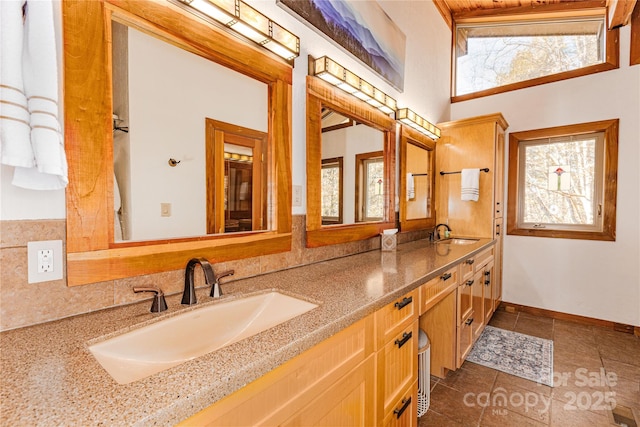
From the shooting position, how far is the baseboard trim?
2.76 m

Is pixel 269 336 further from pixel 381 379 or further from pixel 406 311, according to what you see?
pixel 406 311

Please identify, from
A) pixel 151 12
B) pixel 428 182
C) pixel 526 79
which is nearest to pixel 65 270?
pixel 151 12

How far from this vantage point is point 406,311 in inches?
52.6

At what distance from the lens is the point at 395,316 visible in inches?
48.8

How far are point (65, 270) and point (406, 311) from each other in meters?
1.28

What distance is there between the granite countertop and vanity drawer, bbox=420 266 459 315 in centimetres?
39

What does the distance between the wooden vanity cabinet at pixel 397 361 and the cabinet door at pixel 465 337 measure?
76cm

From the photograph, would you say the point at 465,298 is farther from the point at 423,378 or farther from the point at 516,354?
the point at 516,354

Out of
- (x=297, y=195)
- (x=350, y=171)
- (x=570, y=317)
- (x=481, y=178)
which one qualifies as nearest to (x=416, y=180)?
(x=481, y=178)

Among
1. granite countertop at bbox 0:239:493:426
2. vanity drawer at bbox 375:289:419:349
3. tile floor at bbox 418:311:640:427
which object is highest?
granite countertop at bbox 0:239:493:426

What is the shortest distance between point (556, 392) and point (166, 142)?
2737 mm

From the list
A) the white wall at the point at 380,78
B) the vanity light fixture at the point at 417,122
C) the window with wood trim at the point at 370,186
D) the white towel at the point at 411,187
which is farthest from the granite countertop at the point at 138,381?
the vanity light fixture at the point at 417,122

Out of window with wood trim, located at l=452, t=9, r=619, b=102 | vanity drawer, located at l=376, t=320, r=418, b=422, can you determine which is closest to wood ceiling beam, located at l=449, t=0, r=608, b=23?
window with wood trim, located at l=452, t=9, r=619, b=102

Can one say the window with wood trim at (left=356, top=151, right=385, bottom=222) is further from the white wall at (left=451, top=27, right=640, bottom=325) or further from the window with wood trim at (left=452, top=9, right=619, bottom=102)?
the window with wood trim at (left=452, top=9, right=619, bottom=102)
